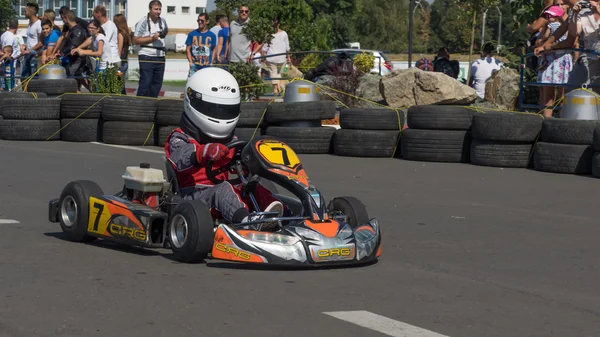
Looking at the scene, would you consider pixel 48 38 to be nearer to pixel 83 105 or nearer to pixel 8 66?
pixel 8 66

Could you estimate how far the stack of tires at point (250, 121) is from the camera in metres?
13.2

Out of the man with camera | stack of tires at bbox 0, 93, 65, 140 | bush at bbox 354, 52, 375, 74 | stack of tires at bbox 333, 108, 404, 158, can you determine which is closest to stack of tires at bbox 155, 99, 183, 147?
stack of tires at bbox 0, 93, 65, 140

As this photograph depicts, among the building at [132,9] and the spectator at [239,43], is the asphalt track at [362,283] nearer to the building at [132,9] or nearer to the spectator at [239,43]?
the spectator at [239,43]

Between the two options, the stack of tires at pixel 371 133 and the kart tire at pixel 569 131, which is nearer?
the kart tire at pixel 569 131

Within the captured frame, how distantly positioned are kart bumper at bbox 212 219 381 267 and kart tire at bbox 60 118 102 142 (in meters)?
8.60

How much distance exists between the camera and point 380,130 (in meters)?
12.8

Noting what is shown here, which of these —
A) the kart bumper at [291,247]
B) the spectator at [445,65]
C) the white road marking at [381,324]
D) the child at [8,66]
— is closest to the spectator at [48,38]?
the child at [8,66]

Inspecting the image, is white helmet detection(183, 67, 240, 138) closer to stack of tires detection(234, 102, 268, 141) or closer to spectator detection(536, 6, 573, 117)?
stack of tires detection(234, 102, 268, 141)

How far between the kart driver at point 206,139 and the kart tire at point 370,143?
5.81 metres

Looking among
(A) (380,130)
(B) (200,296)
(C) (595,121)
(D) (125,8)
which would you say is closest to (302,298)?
(B) (200,296)

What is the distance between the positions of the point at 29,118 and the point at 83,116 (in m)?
Result: 0.73

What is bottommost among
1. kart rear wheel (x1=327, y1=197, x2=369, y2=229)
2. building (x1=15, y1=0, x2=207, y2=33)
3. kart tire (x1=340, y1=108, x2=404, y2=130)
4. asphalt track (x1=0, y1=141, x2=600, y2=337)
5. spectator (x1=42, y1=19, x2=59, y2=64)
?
asphalt track (x1=0, y1=141, x2=600, y2=337)

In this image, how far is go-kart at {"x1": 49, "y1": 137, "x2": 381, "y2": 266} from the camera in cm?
588

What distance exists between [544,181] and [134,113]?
5.59 meters
